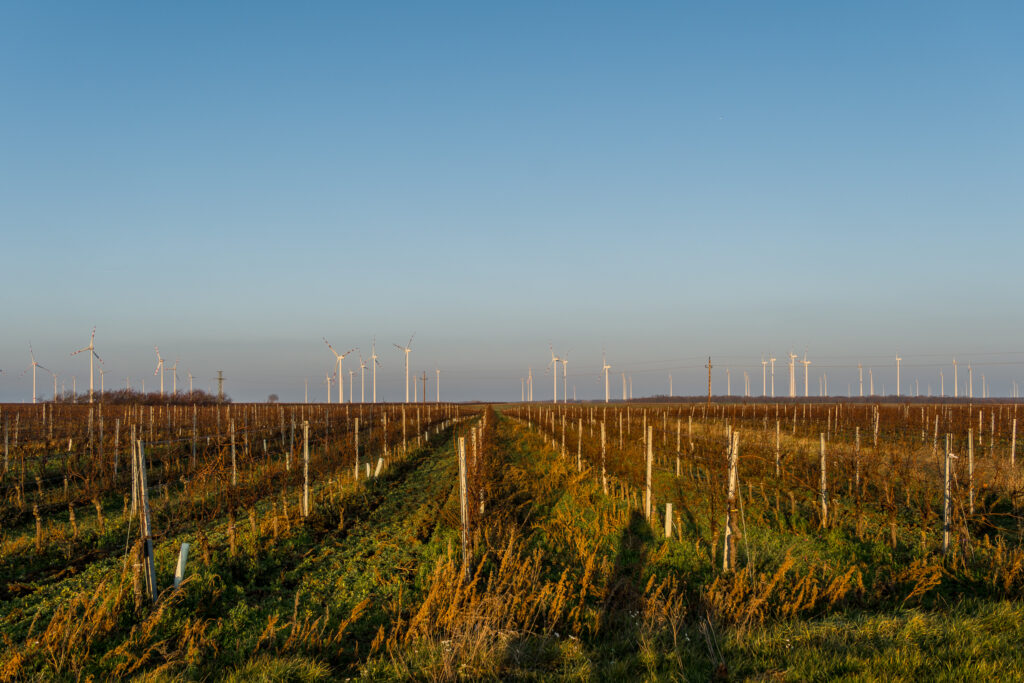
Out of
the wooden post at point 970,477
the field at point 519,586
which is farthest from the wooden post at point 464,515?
the wooden post at point 970,477

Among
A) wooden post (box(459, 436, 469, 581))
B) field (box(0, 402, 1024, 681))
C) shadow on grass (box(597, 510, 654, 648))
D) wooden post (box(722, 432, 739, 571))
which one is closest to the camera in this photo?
field (box(0, 402, 1024, 681))

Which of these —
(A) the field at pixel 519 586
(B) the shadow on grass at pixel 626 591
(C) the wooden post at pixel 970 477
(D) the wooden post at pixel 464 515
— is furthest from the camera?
(C) the wooden post at pixel 970 477

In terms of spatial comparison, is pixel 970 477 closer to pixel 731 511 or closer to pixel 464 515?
pixel 731 511

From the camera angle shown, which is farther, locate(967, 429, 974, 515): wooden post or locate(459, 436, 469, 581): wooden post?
locate(967, 429, 974, 515): wooden post

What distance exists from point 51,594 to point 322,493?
5.83 m

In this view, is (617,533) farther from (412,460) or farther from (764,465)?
(412,460)

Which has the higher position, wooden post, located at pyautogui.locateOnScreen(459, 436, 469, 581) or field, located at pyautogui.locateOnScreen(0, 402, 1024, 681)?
wooden post, located at pyautogui.locateOnScreen(459, 436, 469, 581)

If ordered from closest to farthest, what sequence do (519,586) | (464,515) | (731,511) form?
(519,586), (464,515), (731,511)

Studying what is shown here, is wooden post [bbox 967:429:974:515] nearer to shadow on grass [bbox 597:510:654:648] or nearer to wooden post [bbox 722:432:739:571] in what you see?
wooden post [bbox 722:432:739:571]

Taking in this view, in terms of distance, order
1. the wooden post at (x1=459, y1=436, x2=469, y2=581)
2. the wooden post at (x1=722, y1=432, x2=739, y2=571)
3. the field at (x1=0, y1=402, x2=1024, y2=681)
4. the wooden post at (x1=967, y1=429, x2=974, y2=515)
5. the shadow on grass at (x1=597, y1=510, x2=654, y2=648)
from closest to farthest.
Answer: the field at (x1=0, y1=402, x2=1024, y2=681), the shadow on grass at (x1=597, y1=510, x2=654, y2=648), the wooden post at (x1=459, y1=436, x2=469, y2=581), the wooden post at (x1=722, y1=432, x2=739, y2=571), the wooden post at (x1=967, y1=429, x2=974, y2=515)

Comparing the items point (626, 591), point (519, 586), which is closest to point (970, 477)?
point (626, 591)

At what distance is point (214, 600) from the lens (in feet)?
24.5

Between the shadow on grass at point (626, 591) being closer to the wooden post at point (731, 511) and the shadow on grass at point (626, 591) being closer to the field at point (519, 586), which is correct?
the field at point (519, 586)

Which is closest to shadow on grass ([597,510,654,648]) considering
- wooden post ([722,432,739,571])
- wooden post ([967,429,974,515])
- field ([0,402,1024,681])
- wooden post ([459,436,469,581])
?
field ([0,402,1024,681])
